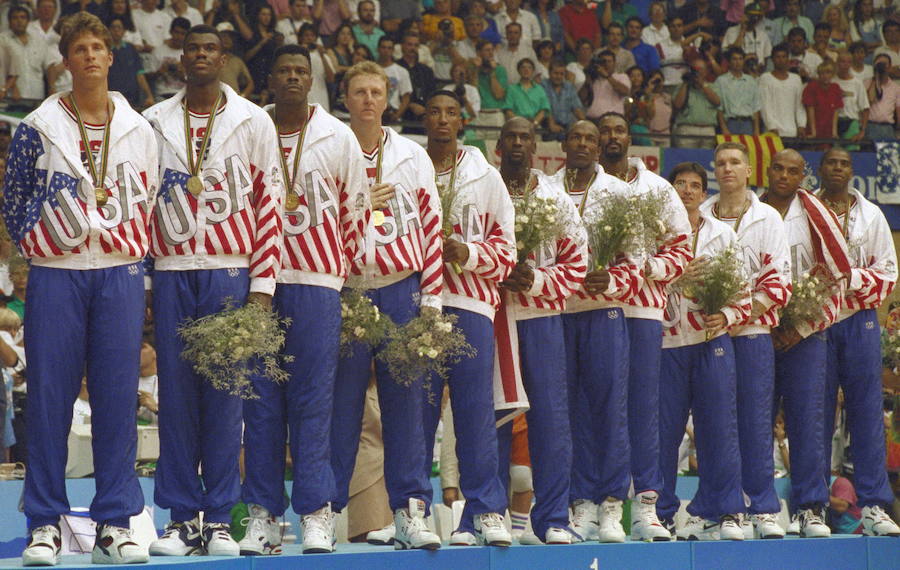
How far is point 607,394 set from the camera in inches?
303

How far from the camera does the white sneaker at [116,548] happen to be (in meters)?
5.60

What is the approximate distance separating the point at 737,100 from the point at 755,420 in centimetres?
810

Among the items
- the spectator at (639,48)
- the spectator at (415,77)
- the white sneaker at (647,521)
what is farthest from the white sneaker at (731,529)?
the spectator at (639,48)

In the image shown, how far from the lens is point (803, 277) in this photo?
8.98 m

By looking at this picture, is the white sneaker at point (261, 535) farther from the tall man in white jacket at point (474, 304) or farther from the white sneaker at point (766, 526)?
the white sneaker at point (766, 526)

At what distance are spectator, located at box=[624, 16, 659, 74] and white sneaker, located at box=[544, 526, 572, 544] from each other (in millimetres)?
9957

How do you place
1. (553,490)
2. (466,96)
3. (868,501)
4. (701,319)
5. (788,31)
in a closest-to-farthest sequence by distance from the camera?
(553,490), (701,319), (868,501), (466,96), (788,31)

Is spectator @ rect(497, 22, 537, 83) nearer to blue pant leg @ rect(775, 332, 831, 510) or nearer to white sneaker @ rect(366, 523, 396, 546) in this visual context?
blue pant leg @ rect(775, 332, 831, 510)

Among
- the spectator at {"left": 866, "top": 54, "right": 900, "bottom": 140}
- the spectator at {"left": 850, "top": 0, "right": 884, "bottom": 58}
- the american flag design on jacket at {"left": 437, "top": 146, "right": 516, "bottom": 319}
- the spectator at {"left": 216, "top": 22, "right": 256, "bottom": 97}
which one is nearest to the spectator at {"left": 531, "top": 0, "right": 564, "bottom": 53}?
the spectator at {"left": 866, "top": 54, "right": 900, "bottom": 140}

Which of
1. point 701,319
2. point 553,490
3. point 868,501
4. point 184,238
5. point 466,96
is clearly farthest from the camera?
point 466,96

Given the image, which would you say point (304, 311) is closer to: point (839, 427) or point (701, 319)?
point (701, 319)

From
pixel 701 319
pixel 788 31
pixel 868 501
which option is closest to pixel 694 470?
pixel 868 501

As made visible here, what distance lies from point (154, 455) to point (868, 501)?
467 cm

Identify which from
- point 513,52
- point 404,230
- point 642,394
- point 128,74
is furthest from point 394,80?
point 404,230
